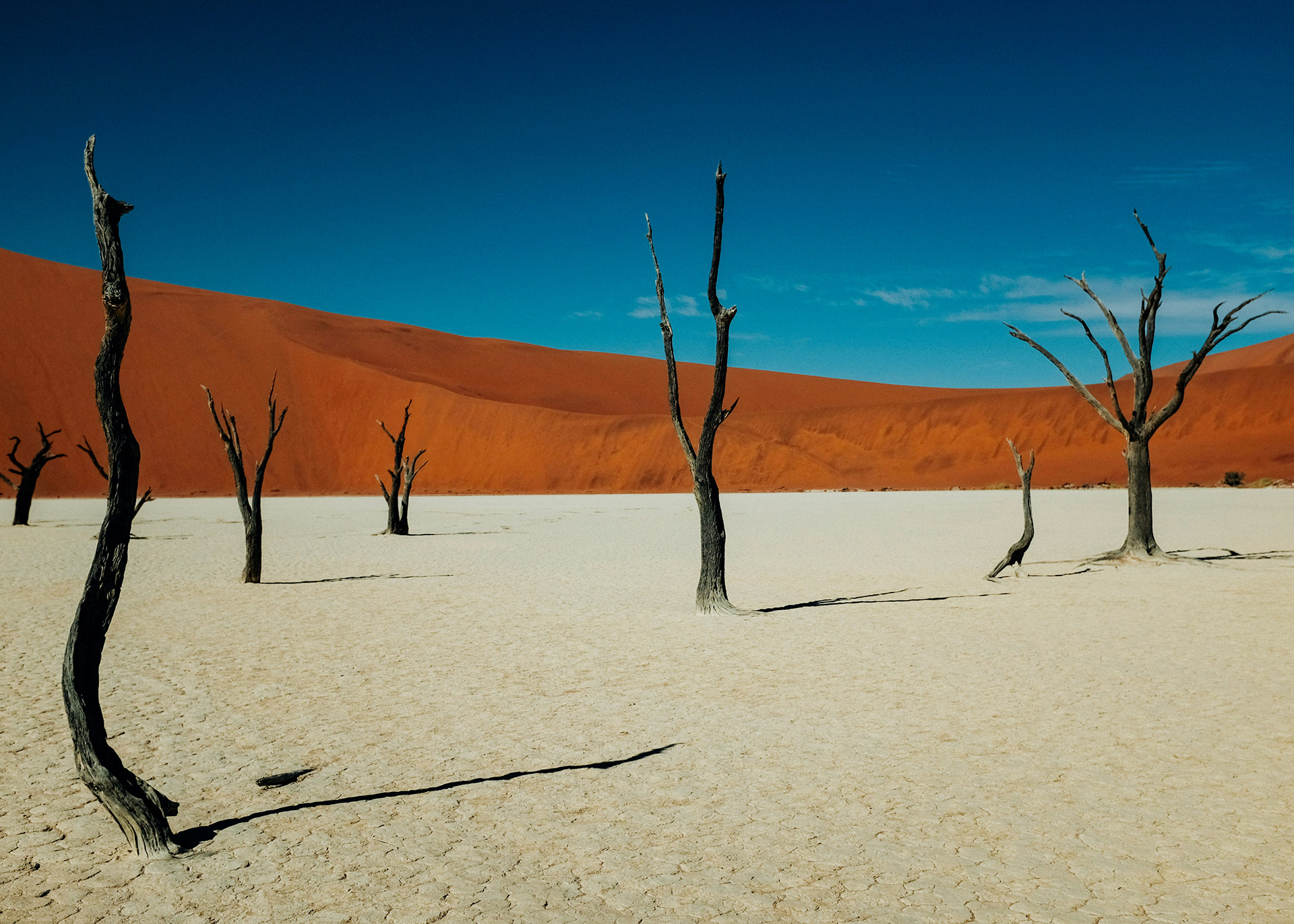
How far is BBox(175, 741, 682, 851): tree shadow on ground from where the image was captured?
14.8ft

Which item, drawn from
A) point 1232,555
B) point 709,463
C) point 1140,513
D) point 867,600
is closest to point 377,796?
point 709,463

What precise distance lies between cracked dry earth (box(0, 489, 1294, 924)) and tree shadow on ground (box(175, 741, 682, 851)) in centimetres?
3

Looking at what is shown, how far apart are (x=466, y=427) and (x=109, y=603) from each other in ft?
234

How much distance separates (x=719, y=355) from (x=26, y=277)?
85.1 metres

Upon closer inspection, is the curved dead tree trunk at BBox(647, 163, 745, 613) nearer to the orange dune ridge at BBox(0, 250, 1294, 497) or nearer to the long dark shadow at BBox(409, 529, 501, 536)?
the long dark shadow at BBox(409, 529, 501, 536)

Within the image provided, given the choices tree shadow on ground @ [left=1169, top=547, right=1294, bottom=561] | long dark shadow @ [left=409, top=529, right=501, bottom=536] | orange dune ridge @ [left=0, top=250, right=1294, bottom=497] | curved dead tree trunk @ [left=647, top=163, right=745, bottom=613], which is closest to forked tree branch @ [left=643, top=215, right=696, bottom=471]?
curved dead tree trunk @ [left=647, top=163, right=745, bottom=613]

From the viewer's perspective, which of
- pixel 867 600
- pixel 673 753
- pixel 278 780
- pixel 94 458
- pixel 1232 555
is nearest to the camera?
pixel 278 780

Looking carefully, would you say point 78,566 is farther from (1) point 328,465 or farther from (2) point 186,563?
(1) point 328,465

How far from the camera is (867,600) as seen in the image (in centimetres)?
1229

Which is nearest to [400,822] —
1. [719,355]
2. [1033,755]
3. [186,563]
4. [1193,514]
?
[1033,755]

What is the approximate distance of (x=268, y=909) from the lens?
12.3ft

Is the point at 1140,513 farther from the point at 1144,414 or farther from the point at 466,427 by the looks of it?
the point at 466,427

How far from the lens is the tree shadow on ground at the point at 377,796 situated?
450 cm

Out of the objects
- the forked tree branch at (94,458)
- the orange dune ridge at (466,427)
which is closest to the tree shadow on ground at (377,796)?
the forked tree branch at (94,458)
